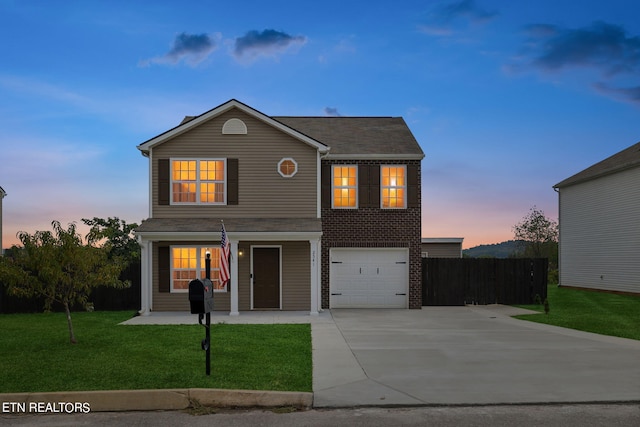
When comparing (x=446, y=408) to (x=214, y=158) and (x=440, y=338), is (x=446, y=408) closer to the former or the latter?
(x=440, y=338)

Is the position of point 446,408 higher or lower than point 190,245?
lower

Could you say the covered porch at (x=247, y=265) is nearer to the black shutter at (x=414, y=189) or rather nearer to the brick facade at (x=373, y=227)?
the brick facade at (x=373, y=227)

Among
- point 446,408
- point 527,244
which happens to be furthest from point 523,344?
point 527,244

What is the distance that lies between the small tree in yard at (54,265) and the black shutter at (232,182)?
7366 mm

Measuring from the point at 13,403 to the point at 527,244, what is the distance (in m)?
45.7

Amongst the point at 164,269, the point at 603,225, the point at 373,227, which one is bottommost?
the point at 164,269

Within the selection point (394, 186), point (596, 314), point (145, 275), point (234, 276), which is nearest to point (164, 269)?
point (145, 275)

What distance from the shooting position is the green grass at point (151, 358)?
843 cm

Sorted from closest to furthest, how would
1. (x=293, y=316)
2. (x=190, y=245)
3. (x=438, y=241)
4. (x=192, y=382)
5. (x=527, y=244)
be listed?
(x=192, y=382) < (x=293, y=316) < (x=190, y=245) < (x=438, y=241) < (x=527, y=244)

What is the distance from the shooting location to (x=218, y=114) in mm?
19688

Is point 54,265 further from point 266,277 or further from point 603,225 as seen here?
point 603,225

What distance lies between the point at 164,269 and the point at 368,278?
7.29 meters

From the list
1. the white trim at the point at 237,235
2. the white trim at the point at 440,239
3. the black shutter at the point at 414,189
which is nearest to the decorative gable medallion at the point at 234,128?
the white trim at the point at 237,235

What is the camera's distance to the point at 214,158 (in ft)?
64.8
